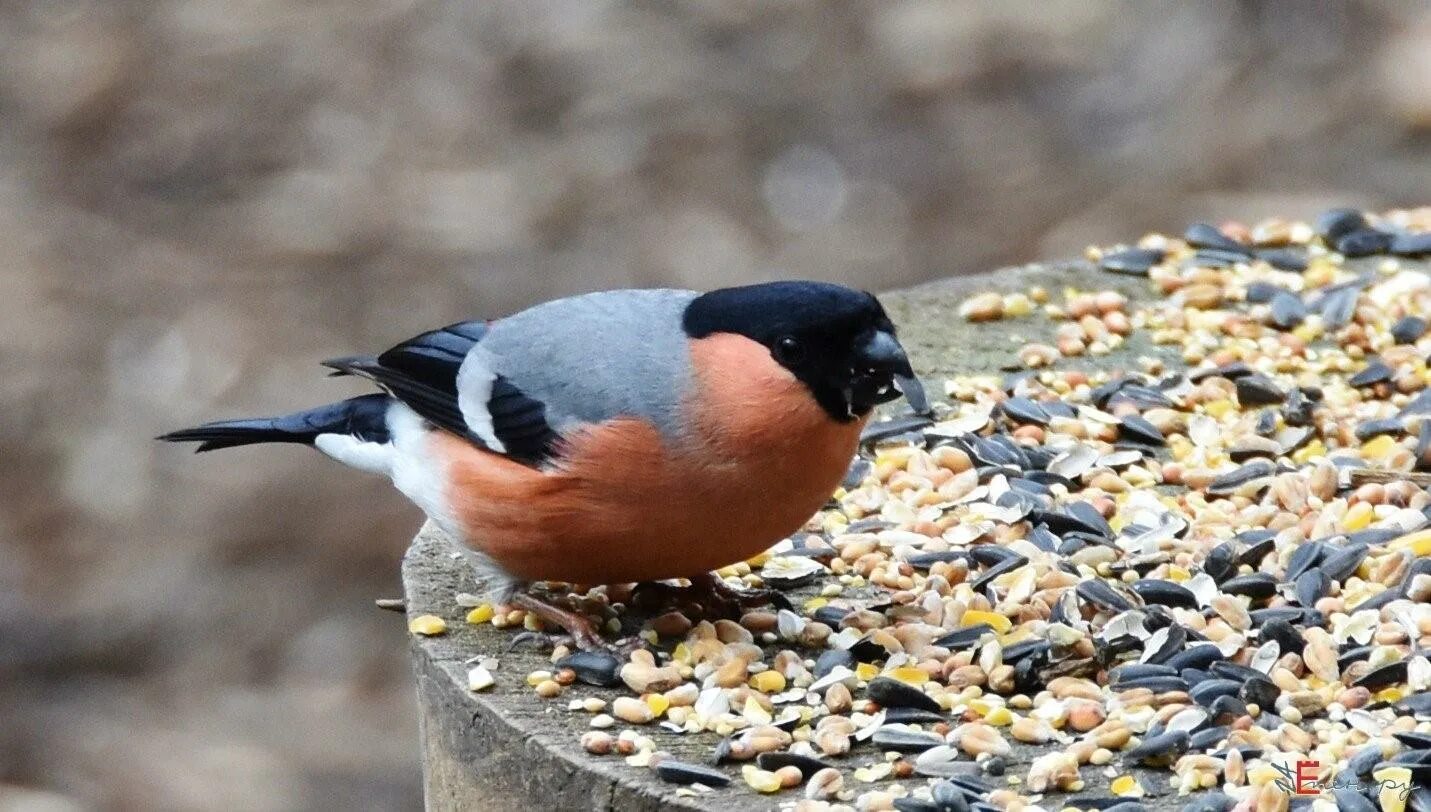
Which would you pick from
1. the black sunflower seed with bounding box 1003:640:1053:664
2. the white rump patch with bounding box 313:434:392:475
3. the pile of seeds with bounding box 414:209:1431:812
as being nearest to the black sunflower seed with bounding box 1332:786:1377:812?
the pile of seeds with bounding box 414:209:1431:812

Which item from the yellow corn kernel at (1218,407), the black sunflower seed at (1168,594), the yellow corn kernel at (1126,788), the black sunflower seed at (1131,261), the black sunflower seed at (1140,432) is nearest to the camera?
the yellow corn kernel at (1126,788)

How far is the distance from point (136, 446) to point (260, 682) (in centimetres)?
108

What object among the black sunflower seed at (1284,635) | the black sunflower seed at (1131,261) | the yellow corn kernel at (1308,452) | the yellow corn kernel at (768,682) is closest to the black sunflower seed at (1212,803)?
the black sunflower seed at (1284,635)

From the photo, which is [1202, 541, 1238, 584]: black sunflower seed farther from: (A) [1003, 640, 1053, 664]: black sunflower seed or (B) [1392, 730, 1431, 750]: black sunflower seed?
(B) [1392, 730, 1431, 750]: black sunflower seed

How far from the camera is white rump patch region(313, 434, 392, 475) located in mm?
3873

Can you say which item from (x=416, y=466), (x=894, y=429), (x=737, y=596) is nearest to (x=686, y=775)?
(x=737, y=596)

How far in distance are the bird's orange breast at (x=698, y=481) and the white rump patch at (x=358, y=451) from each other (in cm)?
53

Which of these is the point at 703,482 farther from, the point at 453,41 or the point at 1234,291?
the point at 453,41

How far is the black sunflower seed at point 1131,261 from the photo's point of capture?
16.5ft

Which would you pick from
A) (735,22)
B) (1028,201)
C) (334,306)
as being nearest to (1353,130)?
(1028,201)

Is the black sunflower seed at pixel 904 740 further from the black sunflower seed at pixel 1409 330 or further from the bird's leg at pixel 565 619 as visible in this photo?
the black sunflower seed at pixel 1409 330

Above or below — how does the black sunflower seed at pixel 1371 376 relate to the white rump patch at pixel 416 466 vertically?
below

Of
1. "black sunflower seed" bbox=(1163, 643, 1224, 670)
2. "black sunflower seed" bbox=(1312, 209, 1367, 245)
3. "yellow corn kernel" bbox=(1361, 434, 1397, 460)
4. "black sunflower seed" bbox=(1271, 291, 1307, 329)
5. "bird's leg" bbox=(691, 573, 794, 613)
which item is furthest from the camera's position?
"black sunflower seed" bbox=(1312, 209, 1367, 245)

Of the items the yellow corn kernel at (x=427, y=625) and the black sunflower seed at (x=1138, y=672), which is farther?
the yellow corn kernel at (x=427, y=625)
